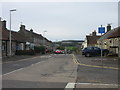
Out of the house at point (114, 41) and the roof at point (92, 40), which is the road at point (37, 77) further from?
the roof at point (92, 40)

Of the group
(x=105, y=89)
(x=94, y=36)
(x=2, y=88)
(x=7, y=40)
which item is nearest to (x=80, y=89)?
(x=105, y=89)

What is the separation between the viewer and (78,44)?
4793 inches

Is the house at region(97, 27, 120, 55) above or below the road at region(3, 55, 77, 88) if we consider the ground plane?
above

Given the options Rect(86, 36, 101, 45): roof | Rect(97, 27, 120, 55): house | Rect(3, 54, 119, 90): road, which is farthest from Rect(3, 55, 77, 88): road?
Rect(86, 36, 101, 45): roof

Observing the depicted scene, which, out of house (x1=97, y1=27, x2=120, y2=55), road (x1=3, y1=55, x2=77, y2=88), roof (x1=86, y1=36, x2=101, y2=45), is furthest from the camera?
roof (x1=86, y1=36, x2=101, y2=45)

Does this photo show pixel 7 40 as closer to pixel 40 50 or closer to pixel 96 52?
pixel 96 52

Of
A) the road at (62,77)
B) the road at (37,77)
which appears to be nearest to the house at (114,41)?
the road at (62,77)

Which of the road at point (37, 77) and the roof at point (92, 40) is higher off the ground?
the roof at point (92, 40)

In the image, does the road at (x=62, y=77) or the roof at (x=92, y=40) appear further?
the roof at (x=92, y=40)

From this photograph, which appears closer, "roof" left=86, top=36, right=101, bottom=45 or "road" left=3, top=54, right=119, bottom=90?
"road" left=3, top=54, right=119, bottom=90

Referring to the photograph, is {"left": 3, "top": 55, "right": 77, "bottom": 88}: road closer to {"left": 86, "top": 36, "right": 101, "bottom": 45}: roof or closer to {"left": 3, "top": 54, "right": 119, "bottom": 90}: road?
{"left": 3, "top": 54, "right": 119, "bottom": 90}: road

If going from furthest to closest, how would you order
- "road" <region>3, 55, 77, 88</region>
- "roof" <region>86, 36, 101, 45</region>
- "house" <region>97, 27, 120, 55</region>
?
"roof" <region>86, 36, 101, 45</region> < "house" <region>97, 27, 120, 55</region> < "road" <region>3, 55, 77, 88</region>

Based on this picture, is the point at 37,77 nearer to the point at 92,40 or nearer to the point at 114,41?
the point at 114,41

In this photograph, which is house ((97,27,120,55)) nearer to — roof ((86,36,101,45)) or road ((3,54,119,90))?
road ((3,54,119,90))
